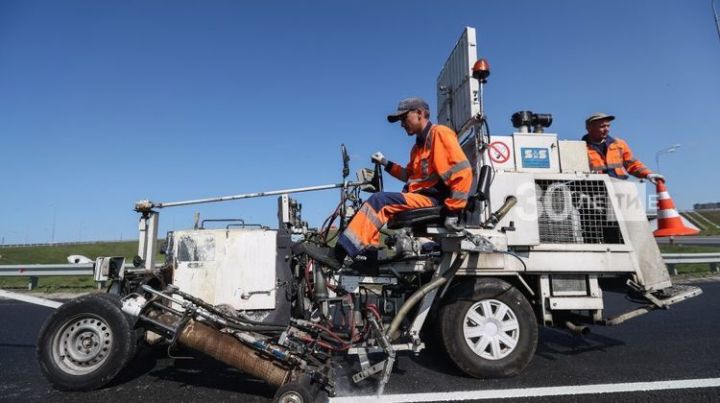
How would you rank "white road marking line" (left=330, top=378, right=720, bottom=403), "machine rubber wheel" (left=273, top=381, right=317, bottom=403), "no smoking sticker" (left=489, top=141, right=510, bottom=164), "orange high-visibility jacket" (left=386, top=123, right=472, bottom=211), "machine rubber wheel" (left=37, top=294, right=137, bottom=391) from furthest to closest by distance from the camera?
"no smoking sticker" (left=489, top=141, right=510, bottom=164), "orange high-visibility jacket" (left=386, top=123, right=472, bottom=211), "machine rubber wheel" (left=37, top=294, right=137, bottom=391), "white road marking line" (left=330, top=378, right=720, bottom=403), "machine rubber wheel" (left=273, top=381, right=317, bottom=403)

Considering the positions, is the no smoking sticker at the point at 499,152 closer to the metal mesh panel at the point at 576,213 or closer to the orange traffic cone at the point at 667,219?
the metal mesh panel at the point at 576,213

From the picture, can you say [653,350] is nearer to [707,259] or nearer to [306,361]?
[306,361]

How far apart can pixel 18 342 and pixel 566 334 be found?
23.0 feet

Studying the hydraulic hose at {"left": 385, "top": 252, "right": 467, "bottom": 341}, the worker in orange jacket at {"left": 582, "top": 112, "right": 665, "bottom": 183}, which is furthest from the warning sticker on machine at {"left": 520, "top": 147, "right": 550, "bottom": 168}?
the hydraulic hose at {"left": 385, "top": 252, "right": 467, "bottom": 341}

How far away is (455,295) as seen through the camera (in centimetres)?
353

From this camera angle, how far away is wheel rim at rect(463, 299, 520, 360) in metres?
3.42

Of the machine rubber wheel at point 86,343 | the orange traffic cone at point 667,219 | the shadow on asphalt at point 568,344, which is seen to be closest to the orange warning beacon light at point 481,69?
the orange traffic cone at point 667,219

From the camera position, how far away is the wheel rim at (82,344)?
3240 mm

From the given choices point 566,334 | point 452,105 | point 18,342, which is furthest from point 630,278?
point 18,342

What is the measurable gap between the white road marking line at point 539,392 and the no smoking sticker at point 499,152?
2058 mm

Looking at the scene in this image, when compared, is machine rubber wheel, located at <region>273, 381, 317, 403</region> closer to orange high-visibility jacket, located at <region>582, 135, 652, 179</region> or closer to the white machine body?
the white machine body

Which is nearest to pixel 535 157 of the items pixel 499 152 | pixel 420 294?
pixel 499 152

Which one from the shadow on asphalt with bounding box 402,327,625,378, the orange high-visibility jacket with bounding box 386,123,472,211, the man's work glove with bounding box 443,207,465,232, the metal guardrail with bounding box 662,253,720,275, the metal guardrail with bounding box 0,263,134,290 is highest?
the orange high-visibility jacket with bounding box 386,123,472,211

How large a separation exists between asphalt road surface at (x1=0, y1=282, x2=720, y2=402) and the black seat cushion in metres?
1.38
